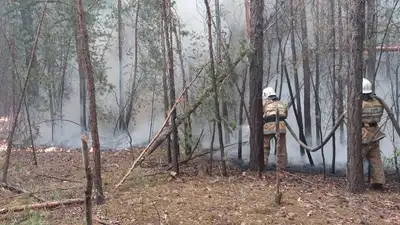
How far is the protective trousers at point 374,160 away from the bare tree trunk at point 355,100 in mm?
961

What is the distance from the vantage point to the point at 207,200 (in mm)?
6332

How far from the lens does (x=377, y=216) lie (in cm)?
570

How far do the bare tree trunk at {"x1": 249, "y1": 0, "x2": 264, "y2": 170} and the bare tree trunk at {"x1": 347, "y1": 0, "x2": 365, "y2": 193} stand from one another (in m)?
2.04

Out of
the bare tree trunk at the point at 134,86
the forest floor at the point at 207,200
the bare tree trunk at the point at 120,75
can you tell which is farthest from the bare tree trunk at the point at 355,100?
the bare tree trunk at the point at 120,75

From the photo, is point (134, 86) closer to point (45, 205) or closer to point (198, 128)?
point (198, 128)

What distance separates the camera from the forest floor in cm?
548

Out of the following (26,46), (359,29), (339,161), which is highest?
(26,46)

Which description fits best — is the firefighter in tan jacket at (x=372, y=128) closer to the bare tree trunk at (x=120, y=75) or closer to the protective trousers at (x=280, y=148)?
the protective trousers at (x=280, y=148)

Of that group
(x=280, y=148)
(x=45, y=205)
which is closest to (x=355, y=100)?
(x=280, y=148)

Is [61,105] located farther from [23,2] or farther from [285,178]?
[285,178]

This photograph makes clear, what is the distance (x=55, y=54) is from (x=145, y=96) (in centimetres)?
392

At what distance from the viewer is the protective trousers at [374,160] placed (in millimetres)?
7805

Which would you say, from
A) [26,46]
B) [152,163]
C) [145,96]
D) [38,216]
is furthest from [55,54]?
[38,216]

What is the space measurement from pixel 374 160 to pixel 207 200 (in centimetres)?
347
